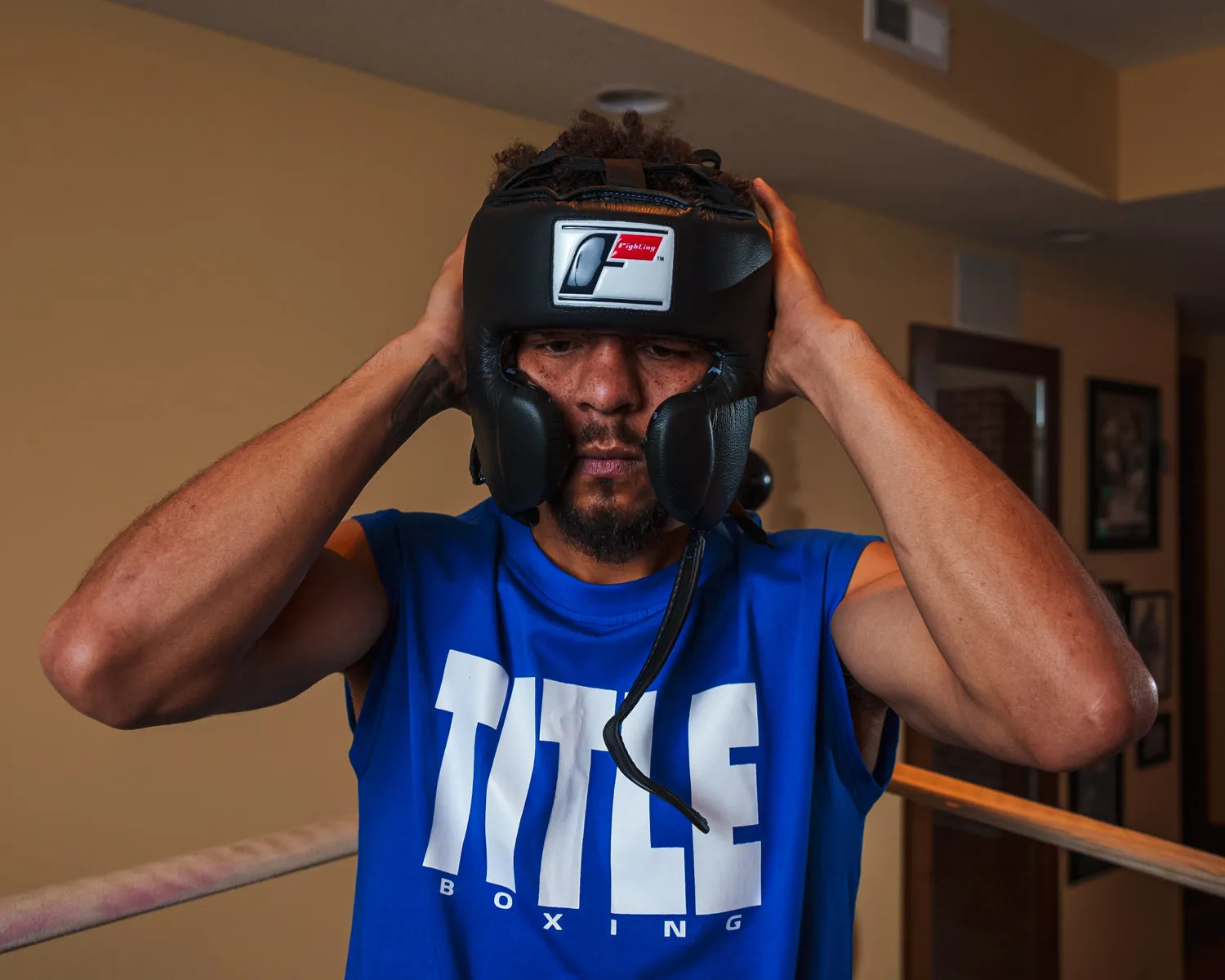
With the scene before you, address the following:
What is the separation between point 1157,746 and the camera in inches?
183

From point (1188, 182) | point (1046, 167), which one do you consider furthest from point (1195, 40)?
point (1046, 167)

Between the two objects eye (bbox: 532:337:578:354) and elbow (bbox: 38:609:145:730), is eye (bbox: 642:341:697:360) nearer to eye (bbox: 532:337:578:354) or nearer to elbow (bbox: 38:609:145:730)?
eye (bbox: 532:337:578:354)

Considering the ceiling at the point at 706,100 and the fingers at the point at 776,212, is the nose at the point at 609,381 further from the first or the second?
the ceiling at the point at 706,100

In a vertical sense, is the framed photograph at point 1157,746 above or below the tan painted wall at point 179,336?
below

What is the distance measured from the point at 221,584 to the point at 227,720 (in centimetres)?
135

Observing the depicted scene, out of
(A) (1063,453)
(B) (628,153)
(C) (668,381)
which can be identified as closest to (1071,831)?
(C) (668,381)

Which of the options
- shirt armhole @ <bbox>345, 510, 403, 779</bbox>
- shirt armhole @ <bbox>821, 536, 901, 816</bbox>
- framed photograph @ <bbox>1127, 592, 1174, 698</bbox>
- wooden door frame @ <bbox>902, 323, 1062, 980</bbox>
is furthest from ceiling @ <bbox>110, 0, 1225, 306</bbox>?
framed photograph @ <bbox>1127, 592, 1174, 698</bbox>

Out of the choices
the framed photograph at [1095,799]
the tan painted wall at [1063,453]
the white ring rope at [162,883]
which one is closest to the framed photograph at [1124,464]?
the tan painted wall at [1063,453]

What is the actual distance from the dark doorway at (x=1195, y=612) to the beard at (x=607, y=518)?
5406mm

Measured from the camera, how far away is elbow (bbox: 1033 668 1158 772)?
925 mm

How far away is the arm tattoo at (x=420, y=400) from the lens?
1.10 meters

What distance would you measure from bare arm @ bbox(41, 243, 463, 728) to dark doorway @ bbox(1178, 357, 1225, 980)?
5.60 meters

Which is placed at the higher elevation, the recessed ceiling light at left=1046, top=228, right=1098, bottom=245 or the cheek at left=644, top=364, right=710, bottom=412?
the recessed ceiling light at left=1046, top=228, right=1098, bottom=245

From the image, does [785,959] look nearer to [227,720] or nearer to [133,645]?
[133,645]
